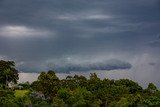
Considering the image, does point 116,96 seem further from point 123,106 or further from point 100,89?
point 123,106

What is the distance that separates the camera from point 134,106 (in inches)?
4473

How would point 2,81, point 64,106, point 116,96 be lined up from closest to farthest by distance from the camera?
point 64,106 < point 116,96 < point 2,81

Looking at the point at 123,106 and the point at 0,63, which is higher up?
the point at 0,63

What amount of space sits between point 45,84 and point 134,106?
35270mm

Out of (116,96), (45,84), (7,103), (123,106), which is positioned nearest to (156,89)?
(116,96)

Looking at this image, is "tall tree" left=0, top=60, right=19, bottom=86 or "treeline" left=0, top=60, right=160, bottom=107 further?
"tall tree" left=0, top=60, right=19, bottom=86

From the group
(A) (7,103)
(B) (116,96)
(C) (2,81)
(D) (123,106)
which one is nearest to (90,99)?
(B) (116,96)

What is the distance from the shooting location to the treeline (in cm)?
12356

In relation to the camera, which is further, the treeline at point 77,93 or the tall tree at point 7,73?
the tall tree at point 7,73

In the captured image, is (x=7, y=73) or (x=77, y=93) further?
(x=7, y=73)

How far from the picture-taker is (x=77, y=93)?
131 metres

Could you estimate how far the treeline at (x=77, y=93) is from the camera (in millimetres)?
123562

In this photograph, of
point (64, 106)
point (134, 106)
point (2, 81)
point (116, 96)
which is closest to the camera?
point (134, 106)

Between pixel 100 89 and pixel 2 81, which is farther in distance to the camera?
pixel 2 81
